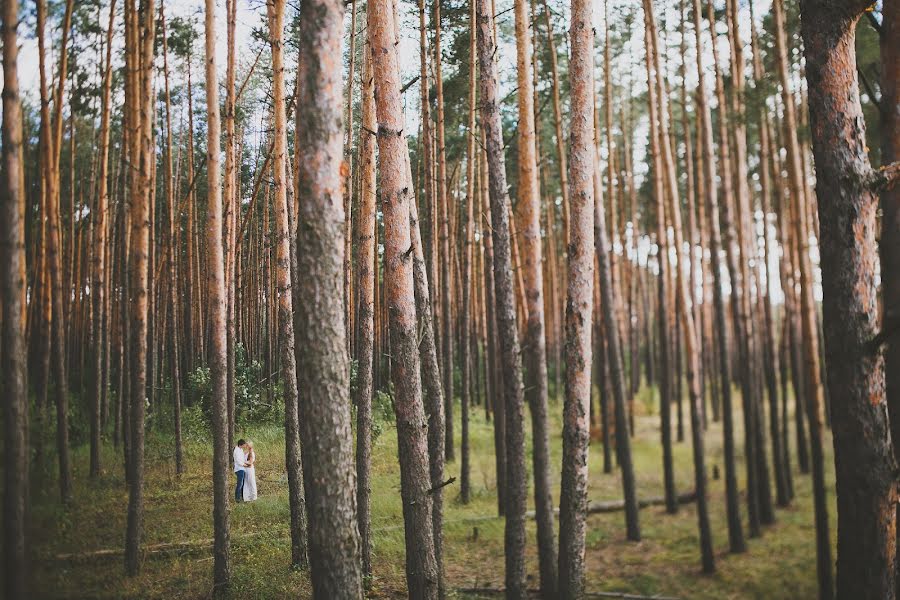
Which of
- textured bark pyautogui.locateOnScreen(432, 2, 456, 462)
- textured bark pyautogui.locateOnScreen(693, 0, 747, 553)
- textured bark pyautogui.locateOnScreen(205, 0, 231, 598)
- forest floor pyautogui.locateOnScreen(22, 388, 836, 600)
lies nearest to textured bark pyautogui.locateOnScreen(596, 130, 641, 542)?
forest floor pyautogui.locateOnScreen(22, 388, 836, 600)

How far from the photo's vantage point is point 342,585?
3.15 m

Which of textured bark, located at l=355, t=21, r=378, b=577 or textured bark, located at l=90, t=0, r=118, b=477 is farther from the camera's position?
textured bark, located at l=355, t=21, r=378, b=577

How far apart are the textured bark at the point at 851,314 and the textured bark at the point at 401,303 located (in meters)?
2.73

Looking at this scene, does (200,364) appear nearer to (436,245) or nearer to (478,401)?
(436,245)

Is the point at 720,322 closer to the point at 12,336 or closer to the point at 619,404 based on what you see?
the point at 619,404

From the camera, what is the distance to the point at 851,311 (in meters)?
3.47

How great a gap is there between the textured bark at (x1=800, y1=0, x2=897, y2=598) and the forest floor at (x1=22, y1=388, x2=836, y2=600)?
3.73 m

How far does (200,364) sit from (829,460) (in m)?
13.2

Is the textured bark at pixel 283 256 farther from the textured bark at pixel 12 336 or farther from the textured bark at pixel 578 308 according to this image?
the textured bark at pixel 578 308

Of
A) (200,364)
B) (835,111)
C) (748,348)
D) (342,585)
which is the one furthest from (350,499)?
(748,348)

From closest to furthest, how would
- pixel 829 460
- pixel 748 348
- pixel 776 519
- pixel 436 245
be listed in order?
pixel 436 245
pixel 748 348
pixel 776 519
pixel 829 460

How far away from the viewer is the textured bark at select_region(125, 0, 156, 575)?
4.28m

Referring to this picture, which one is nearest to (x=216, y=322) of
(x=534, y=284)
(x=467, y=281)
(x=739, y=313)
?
(x=534, y=284)

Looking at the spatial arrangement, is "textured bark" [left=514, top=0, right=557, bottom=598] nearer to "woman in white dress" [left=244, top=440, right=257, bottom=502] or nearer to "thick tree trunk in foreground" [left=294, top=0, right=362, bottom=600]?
"woman in white dress" [left=244, top=440, right=257, bottom=502]
